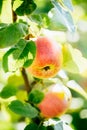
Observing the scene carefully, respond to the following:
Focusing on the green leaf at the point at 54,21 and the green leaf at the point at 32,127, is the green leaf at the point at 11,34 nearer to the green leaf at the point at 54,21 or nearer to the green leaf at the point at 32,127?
the green leaf at the point at 54,21

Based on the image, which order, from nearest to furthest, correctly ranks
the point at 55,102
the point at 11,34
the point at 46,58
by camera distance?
the point at 11,34, the point at 46,58, the point at 55,102

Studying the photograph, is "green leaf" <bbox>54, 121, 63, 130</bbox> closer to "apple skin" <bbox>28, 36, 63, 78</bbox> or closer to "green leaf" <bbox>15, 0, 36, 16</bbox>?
"apple skin" <bbox>28, 36, 63, 78</bbox>

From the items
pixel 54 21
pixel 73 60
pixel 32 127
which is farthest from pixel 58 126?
pixel 54 21

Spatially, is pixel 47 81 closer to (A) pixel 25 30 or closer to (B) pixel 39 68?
(B) pixel 39 68

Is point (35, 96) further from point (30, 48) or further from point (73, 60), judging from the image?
point (30, 48)

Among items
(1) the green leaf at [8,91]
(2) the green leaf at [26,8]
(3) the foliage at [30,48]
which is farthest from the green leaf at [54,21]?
(1) the green leaf at [8,91]

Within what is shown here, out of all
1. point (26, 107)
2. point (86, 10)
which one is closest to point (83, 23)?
point (86, 10)
